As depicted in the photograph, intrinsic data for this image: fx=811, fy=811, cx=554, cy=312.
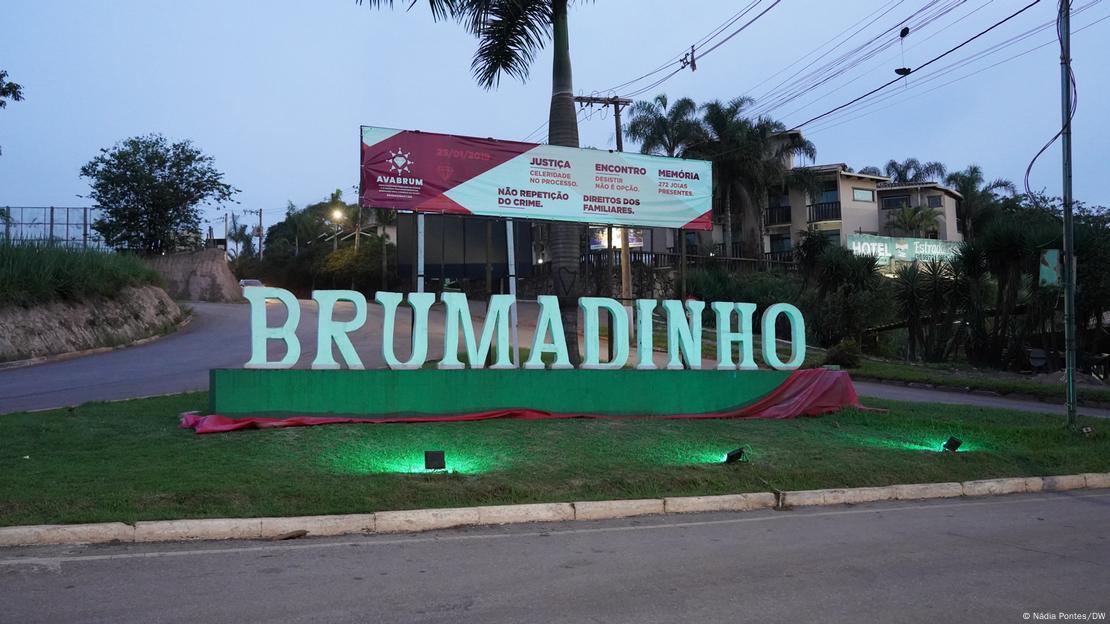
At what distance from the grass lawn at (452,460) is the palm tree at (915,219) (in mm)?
43939

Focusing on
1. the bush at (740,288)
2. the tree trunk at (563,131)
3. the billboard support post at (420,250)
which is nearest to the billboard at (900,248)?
the bush at (740,288)

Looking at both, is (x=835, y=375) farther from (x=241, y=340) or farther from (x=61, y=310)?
(x=61, y=310)

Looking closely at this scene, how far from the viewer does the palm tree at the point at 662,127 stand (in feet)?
159

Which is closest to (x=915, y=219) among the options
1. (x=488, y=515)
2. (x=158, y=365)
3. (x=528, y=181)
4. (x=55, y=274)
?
(x=528, y=181)

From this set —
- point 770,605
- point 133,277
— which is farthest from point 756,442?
point 133,277

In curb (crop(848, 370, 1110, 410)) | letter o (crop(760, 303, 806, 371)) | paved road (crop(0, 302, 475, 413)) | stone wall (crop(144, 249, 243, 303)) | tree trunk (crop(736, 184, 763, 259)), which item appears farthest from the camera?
tree trunk (crop(736, 184, 763, 259))

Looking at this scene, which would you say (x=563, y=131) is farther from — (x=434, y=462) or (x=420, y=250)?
(x=434, y=462)

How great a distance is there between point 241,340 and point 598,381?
1736 cm

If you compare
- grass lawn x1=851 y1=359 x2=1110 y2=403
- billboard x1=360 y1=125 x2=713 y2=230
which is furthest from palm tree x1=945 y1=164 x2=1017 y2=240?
billboard x1=360 y1=125 x2=713 y2=230

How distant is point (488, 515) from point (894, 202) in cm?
5656

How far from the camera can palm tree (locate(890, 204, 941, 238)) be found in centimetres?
5431

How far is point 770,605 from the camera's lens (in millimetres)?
5352

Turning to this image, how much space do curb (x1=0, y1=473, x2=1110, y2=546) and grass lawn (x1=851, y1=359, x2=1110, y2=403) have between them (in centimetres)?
1111

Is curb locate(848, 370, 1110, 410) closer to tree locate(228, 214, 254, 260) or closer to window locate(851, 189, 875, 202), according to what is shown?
window locate(851, 189, 875, 202)
